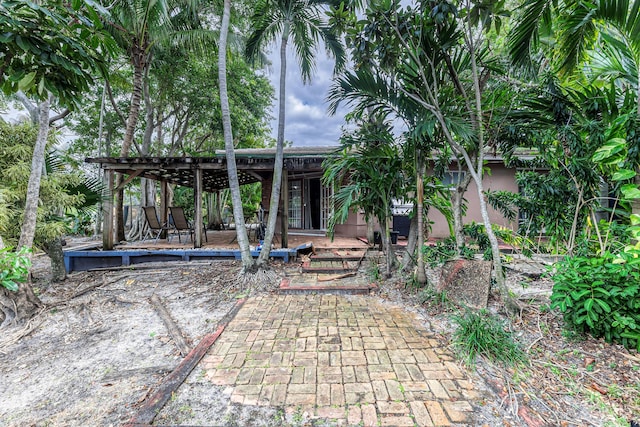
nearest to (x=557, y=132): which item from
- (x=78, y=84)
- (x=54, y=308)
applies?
(x=78, y=84)

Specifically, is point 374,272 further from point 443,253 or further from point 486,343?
point 486,343

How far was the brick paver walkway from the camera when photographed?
1.84 m

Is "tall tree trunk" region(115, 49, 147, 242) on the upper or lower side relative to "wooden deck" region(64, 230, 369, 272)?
upper

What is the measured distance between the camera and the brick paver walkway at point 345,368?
1.84 m

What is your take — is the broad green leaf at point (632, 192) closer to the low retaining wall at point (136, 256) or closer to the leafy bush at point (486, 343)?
the leafy bush at point (486, 343)

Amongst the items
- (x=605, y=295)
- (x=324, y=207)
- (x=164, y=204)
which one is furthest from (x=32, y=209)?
(x=605, y=295)

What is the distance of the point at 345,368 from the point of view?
2307 millimetres

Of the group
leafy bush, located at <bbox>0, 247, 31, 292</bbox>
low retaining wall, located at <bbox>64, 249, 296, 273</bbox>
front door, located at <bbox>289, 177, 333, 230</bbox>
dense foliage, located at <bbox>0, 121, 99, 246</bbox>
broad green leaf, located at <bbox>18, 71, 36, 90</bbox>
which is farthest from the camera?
front door, located at <bbox>289, 177, 333, 230</bbox>

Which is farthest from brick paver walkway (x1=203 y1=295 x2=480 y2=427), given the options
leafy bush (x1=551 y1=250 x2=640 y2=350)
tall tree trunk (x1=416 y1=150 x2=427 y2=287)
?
leafy bush (x1=551 y1=250 x2=640 y2=350)

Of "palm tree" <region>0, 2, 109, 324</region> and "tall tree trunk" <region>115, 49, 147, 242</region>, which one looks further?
"tall tree trunk" <region>115, 49, 147, 242</region>

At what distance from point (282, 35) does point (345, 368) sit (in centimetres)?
559

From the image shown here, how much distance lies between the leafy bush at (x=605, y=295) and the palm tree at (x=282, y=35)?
13.6ft

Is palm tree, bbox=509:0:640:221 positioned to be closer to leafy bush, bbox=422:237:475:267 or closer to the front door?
leafy bush, bbox=422:237:475:267

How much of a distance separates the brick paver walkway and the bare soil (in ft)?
0.49
